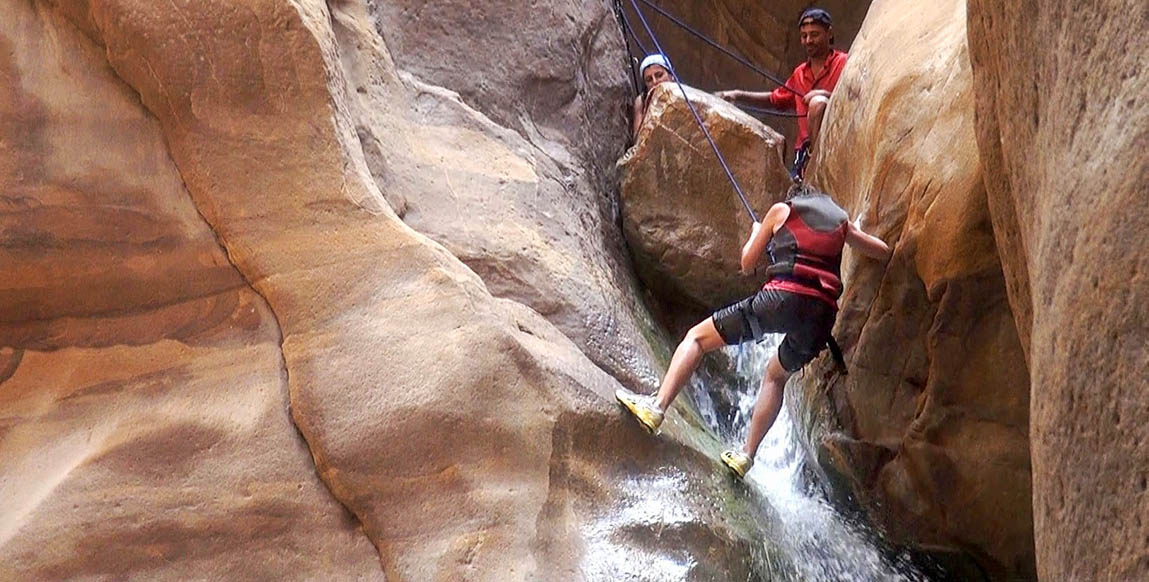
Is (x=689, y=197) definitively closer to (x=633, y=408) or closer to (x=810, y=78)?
(x=810, y=78)

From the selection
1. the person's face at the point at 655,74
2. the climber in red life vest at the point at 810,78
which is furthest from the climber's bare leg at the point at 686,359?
the person's face at the point at 655,74

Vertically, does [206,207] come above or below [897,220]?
below

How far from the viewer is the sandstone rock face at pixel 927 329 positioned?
4.69m

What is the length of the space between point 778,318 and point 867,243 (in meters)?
0.61

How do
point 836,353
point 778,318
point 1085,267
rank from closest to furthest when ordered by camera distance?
point 1085,267
point 778,318
point 836,353

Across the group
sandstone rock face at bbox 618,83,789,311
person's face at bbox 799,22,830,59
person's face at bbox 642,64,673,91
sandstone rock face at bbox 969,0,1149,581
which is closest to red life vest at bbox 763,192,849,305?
sandstone rock face at bbox 969,0,1149,581

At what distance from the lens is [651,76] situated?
7504 mm

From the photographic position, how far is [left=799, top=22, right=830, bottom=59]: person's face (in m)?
7.79

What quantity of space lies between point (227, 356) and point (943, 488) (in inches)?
128

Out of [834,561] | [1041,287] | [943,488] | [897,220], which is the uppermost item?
[1041,287]

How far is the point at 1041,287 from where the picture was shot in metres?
3.07

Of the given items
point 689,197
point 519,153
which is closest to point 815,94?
point 689,197

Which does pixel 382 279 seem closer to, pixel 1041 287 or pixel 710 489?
pixel 710 489

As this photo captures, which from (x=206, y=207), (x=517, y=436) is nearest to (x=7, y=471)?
(x=206, y=207)
